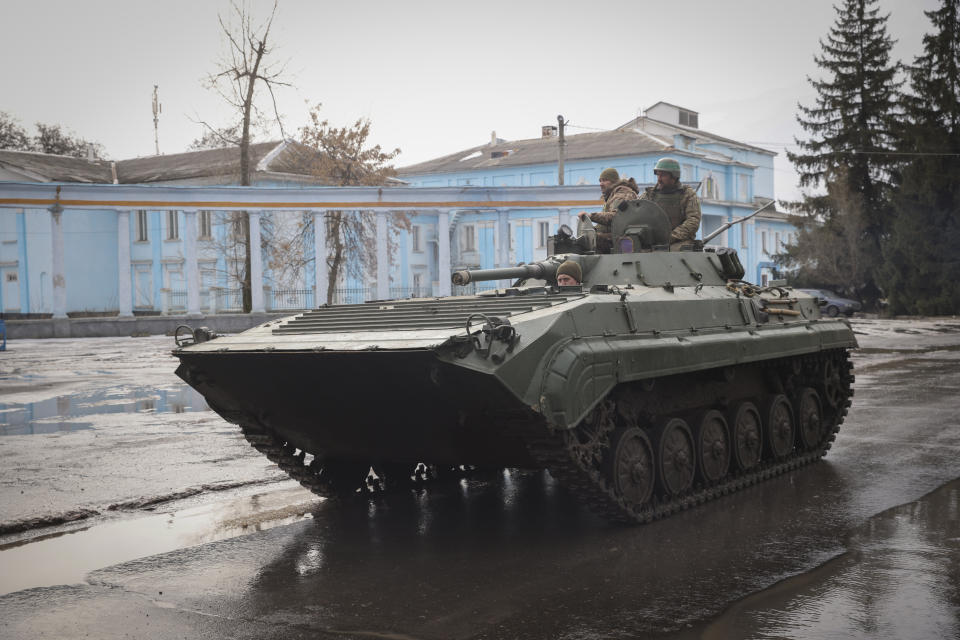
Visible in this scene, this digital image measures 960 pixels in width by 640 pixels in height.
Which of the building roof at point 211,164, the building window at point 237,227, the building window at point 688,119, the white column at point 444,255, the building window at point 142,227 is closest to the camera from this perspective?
the white column at point 444,255

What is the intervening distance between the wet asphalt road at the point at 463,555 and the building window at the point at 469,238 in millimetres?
39821

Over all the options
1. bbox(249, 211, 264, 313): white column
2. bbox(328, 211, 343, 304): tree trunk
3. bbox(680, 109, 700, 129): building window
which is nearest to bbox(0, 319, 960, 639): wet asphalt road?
bbox(249, 211, 264, 313): white column

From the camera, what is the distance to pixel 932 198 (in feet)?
132

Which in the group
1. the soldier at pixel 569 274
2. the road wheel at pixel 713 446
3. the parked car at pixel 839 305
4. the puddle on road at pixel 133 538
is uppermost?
the soldier at pixel 569 274

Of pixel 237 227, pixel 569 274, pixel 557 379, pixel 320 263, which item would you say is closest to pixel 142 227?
pixel 237 227

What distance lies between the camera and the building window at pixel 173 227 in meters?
42.3

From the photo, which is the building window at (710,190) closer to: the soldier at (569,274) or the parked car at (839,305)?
the parked car at (839,305)

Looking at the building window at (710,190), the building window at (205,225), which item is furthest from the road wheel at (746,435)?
the building window at (710,190)

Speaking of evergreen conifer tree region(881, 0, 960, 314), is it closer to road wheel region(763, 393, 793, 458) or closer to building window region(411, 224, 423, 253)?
building window region(411, 224, 423, 253)

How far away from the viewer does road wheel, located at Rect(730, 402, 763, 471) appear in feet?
28.4

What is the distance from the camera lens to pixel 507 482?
8805 millimetres

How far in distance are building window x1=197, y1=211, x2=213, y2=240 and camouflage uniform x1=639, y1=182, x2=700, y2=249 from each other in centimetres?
3475

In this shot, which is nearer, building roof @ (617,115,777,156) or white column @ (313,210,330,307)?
white column @ (313,210,330,307)

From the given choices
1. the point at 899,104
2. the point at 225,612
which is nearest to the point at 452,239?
the point at 899,104
